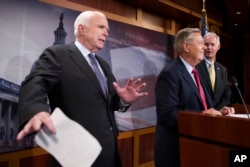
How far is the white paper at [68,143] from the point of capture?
34.9 inches

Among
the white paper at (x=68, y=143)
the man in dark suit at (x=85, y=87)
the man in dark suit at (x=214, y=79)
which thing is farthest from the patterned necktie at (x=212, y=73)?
the white paper at (x=68, y=143)

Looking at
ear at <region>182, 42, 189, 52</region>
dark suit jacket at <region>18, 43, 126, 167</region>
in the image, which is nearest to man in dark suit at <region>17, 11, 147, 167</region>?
dark suit jacket at <region>18, 43, 126, 167</region>

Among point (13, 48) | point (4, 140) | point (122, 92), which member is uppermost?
point (13, 48)

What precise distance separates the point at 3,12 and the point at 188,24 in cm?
301

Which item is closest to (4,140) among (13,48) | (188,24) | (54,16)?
(13,48)

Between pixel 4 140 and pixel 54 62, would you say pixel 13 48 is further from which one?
pixel 54 62

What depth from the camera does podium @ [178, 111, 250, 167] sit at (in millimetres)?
1228

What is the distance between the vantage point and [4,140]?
1.95 m

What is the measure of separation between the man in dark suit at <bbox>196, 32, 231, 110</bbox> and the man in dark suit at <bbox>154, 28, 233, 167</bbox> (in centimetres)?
25

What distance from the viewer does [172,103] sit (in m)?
1.76

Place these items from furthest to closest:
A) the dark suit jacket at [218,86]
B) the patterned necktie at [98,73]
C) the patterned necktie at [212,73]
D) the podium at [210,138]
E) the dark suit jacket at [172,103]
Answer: the patterned necktie at [212,73] → the dark suit jacket at [218,86] → the dark suit jacket at [172,103] → the patterned necktie at [98,73] → the podium at [210,138]

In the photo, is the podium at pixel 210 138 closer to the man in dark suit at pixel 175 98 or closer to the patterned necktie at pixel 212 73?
the man in dark suit at pixel 175 98

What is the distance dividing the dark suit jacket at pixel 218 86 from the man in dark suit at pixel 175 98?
234 millimetres

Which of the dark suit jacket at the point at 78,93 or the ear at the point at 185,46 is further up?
the ear at the point at 185,46
